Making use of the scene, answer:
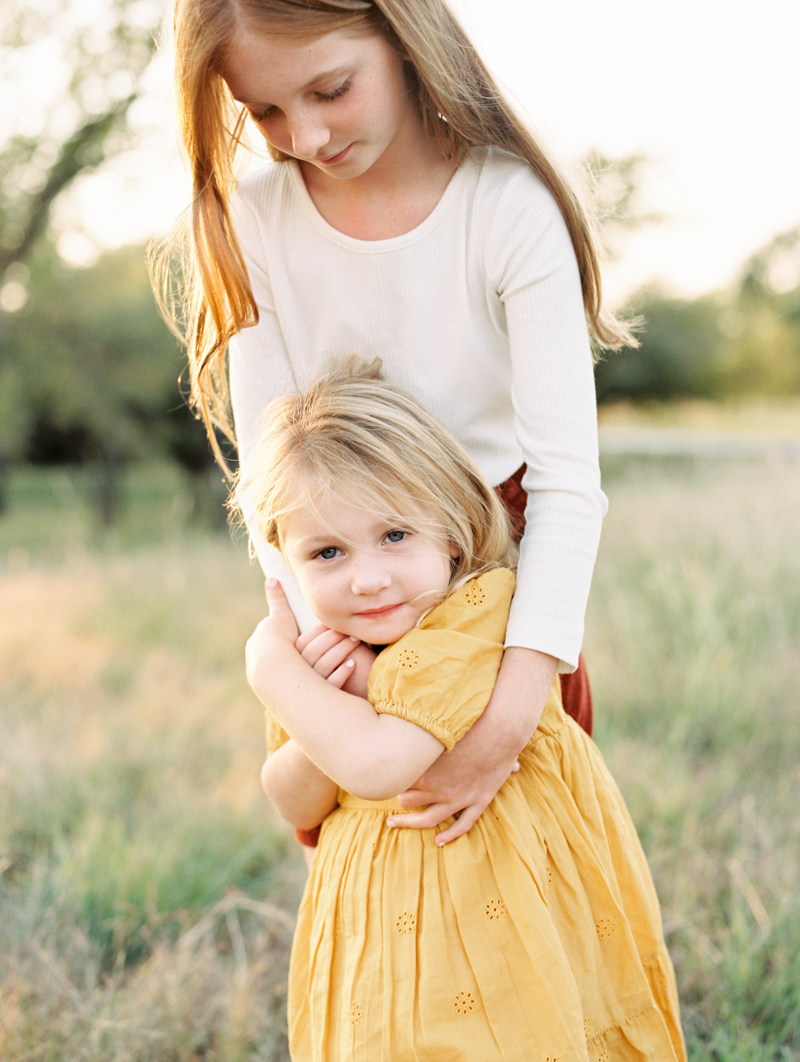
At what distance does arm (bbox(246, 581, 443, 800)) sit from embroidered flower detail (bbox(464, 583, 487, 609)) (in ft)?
0.70

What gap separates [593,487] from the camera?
1296 millimetres

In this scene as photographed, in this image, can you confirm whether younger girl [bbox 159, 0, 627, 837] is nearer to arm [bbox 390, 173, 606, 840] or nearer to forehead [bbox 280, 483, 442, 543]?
arm [bbox 390, 173, 606, 840]

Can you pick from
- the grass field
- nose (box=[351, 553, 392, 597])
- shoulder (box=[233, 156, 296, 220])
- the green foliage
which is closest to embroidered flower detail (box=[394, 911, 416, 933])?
nose (box=[351, 553, 392, 597])

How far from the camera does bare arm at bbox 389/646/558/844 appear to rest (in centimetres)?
121

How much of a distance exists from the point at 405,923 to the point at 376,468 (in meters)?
0.65

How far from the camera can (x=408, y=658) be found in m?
1.19

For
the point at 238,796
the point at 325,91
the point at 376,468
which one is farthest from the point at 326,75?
the point at 238,796

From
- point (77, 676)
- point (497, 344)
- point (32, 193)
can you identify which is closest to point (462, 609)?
point (497, 344)

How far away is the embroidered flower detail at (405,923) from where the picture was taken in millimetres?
1203

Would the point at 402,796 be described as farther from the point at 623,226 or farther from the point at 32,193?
the point at 623,226

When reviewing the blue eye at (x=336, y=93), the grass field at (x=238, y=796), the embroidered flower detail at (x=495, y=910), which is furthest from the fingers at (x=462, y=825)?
the blue eye at (x=336, y=93)

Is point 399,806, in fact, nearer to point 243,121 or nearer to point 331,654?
point 331,654

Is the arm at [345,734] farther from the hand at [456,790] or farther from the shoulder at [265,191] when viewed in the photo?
the shoulder at [265,191]

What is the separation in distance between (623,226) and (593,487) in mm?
15344
